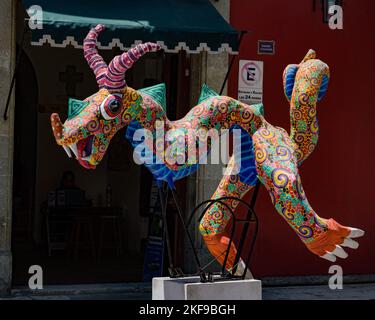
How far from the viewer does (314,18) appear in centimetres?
1094

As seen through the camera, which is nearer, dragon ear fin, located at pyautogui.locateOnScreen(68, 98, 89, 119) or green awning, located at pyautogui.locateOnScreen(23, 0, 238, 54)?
dragon ear fin, located at pyautogui.locateOnScreen(68, 98, 89, 119)

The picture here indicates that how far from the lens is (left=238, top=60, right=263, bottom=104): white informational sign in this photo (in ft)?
34.6

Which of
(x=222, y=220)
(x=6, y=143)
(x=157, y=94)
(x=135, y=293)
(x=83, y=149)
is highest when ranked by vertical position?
(x=157, y=94)

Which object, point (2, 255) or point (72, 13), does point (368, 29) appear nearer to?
point (72, 13)

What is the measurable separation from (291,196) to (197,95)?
12.6ft

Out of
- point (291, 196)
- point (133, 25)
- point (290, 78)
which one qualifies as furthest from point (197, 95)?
point (291, 196)

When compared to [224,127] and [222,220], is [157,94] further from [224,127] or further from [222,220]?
[222,220]

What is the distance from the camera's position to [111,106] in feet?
21.5

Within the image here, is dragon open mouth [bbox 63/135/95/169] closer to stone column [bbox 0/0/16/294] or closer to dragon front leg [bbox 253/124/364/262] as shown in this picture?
dragon front leg [bbox 253/124/364/262]

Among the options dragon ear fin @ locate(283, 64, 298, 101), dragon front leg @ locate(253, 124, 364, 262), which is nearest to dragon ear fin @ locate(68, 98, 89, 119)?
dragon front leg @ locate(253, 124, 364, 262)

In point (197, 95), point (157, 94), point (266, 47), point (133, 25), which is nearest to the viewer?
point (157, 94)

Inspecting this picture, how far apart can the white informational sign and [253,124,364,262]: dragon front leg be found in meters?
3.43

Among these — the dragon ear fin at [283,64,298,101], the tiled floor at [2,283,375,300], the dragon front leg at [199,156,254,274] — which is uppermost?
the dragon ear fin at [283,64,298,101]
